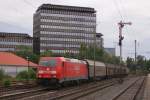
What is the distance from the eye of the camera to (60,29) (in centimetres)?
19612

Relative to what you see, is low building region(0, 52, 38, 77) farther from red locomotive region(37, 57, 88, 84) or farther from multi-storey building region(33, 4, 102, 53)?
multi-storey building region(33, 4, 102, 53)

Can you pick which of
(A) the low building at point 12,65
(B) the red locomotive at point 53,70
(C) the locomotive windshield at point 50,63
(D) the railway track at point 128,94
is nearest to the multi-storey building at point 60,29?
(A) the low building at point 12,65

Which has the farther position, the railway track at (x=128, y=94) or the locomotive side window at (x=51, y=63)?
Result: the locomotive side window at (x=51, y=63)

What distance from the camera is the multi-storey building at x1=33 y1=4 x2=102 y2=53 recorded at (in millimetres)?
190125

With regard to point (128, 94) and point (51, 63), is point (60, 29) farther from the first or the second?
→ point (128, 94)

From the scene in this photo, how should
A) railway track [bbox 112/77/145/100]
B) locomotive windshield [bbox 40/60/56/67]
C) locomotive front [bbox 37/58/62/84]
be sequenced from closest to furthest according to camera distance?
railway track [bbox 112/77/145/100] < locomotive front [bbox 37/58/62/84] < locomotive windshield [bbox 40/60/56/67]

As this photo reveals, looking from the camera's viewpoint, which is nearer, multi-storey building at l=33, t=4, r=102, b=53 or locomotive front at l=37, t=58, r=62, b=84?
locomotive front at l=37, t=58, r=62, b=84

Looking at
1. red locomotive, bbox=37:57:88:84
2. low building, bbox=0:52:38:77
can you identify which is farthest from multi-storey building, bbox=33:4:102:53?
red locomotive, bbox=37:57:88:84

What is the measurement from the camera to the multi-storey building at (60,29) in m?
190

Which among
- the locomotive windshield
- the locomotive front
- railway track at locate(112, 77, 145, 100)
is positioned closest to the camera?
railway track at locate(112, 77, 145, 100)

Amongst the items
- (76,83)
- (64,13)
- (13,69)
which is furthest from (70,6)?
(76,83)

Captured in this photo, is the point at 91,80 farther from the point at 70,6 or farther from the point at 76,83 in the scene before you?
the point at 70,6

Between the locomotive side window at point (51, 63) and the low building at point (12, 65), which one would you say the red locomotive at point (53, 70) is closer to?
the locomotive side window at point (51, 63)

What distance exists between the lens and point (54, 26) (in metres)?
192
